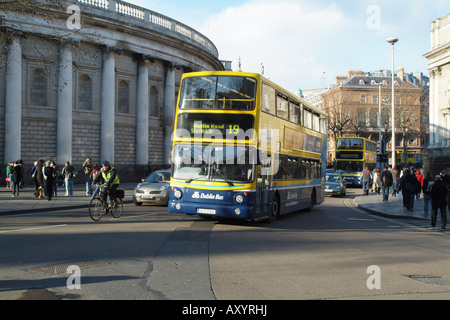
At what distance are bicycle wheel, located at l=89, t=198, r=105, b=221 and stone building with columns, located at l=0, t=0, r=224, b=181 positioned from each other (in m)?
15.9

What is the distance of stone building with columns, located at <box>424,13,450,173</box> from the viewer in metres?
51.1

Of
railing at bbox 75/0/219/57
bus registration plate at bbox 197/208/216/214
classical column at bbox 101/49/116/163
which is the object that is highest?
railing at bbox 75/0/219/57

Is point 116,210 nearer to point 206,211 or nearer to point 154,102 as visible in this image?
point 206,211

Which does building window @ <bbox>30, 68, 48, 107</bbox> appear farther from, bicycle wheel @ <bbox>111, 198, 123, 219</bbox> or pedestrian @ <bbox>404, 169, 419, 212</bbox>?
pedestrian @ <bbox>404, 169, 419, 212</bbox>

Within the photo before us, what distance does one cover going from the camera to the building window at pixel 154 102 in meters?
40.4

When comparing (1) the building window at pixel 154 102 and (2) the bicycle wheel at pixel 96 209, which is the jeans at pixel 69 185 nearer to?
(2) the bicycle wheel at pixel 96 209

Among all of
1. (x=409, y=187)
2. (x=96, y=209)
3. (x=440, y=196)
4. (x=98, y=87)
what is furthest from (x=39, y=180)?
(x=440, y=196)

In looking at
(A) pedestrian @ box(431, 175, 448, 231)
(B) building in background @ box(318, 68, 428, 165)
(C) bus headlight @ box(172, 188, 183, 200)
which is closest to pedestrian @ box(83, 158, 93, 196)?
(C) bus headlight @ box(172, 188, 183, 200)

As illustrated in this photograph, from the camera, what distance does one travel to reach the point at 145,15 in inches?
1452

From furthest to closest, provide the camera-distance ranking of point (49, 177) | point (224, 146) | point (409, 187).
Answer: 1. point (49, 177)
2. point (409, 187)
3. point (224, 146)

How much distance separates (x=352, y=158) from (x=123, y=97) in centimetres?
2132

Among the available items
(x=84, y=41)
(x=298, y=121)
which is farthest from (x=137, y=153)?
(x=298, y=121)

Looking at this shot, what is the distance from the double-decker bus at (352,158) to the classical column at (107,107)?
2092 centimetres
